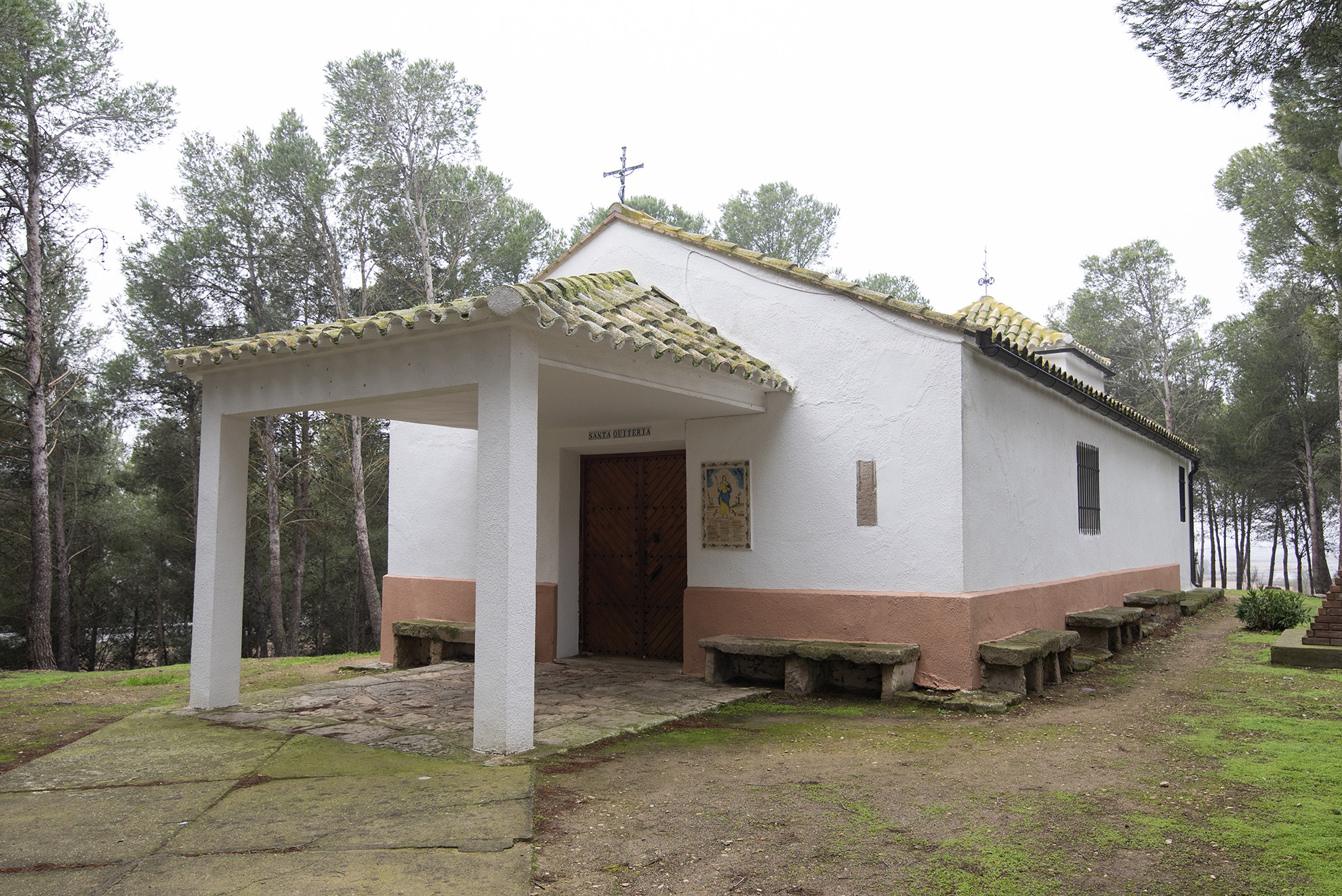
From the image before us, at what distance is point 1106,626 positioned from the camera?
31.7 feet

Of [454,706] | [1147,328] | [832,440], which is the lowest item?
[454,706]

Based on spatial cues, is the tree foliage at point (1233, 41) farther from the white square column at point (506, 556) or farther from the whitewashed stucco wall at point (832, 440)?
the white square column at point (506, 556)

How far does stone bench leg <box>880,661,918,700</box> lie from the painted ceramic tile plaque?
1.83 m

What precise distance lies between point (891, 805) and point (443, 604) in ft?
23.2

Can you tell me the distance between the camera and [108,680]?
9.82m

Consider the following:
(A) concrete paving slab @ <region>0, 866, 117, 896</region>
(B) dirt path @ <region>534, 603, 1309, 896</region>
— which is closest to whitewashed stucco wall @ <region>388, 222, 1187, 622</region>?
(B) dirt path @ <region>534, 603, 1309, 896</region>

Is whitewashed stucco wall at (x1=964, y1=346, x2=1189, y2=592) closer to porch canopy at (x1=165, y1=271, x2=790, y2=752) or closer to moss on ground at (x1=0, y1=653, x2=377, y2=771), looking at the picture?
porch canopy at (x1=165, y1=271, x2=790, y2=752)

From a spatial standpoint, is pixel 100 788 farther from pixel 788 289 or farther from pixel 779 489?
pixel 788 289

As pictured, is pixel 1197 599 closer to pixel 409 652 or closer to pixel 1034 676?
pixel 1034 676

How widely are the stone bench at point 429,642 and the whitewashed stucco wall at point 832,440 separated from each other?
2.82 metres

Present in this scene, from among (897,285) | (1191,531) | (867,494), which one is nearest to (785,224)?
(897,285)

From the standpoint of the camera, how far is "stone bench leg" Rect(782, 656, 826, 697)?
25.8 ft

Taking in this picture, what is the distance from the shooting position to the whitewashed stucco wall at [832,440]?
7684 millimetres

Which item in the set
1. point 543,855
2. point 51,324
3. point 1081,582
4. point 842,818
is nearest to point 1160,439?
point 1081,582
